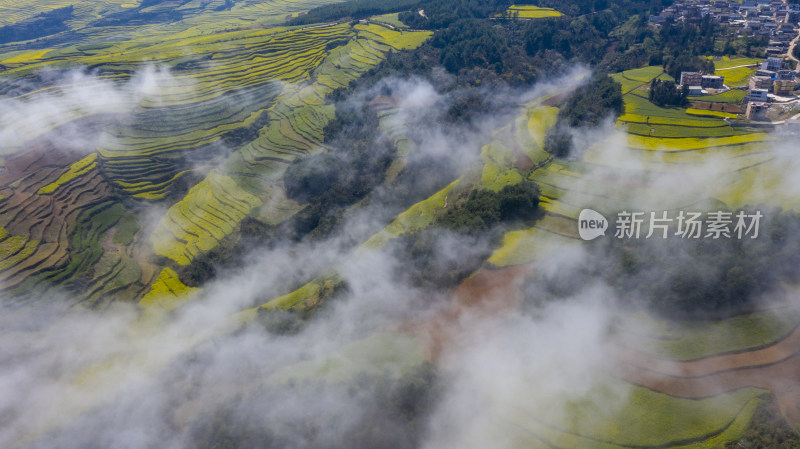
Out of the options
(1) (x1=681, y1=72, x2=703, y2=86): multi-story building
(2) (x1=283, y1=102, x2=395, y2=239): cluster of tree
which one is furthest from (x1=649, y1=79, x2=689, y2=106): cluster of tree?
(2) (x1=283, y1=102, x2=395, y2=239): cluster of tree

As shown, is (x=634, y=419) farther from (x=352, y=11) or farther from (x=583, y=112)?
(x=352, y=11)

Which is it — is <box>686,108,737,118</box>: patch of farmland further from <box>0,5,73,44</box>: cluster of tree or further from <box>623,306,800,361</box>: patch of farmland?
<box>0,5,73,44</box>: cluster of tree

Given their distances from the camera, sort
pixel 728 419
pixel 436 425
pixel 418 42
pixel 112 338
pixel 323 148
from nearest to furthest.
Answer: pixel 728 419 → pixel 436 425 → pixel 112 338 → pixel 323 148 → pixel 418 42


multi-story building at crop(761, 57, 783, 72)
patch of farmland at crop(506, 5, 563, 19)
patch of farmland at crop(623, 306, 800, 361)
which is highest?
patch of farmland at crop(506, 5, 563, 19)

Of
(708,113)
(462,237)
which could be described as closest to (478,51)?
(708,113)

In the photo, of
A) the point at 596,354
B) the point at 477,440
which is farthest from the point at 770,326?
the point at 477,440

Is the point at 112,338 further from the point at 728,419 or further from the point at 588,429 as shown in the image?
the point at 728,419
